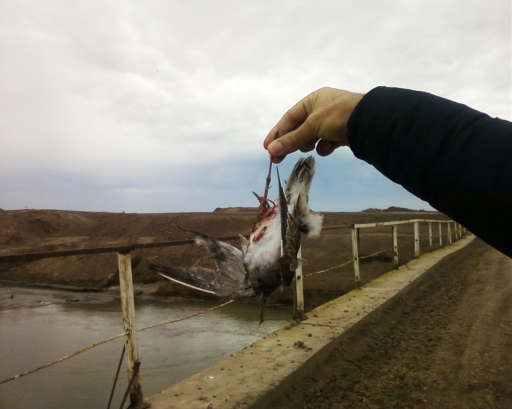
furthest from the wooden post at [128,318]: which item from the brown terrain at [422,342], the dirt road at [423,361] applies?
the dirt road at [423,361]

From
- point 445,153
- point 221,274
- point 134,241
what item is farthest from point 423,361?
point 134,241

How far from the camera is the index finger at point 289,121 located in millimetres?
1199

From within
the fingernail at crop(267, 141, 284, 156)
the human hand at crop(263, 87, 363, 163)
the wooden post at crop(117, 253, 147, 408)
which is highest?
the human hand at crop(263, 87, 363, 163)

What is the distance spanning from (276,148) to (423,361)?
137 inches

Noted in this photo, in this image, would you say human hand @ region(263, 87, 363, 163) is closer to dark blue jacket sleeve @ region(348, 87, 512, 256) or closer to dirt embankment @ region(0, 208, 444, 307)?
dark blue jacket sleeve @ region(348, 87, 512, 256)

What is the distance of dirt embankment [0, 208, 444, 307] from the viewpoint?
10117 mm

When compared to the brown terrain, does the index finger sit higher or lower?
higher

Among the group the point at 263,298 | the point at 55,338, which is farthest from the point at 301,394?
the point at 55,338

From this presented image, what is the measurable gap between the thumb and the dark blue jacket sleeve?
25cm

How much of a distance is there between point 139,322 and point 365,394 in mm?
6151

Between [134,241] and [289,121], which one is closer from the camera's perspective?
[289,121]

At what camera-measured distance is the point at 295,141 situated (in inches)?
44.7

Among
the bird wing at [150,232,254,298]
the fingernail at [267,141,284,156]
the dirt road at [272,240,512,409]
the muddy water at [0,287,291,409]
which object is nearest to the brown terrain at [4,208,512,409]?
the dirt road at [272,240,512,409]

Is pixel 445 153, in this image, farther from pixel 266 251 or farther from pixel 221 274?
pixel 221 274
